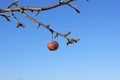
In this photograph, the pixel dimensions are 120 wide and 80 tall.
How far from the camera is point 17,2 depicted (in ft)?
27.3

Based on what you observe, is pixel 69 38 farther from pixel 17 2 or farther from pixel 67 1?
pixel 17 2

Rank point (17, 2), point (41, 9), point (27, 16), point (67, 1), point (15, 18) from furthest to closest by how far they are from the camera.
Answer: point (17, 2) < point (15, 18) < point (27, 16) < point (41, 9) < point (67, 1)

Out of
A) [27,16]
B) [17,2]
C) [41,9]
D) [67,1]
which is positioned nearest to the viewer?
[67,1]

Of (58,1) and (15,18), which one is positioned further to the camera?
(15,18)

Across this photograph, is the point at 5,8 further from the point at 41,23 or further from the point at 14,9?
the point at 41,23

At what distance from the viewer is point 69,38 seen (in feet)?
23.1

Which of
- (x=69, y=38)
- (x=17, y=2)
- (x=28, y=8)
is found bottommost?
(x=69, y=38)

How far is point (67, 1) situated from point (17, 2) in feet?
8.50

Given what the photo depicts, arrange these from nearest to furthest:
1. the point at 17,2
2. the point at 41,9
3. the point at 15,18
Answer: the point at 41,9 < the point at 15,18 < the point at 17,2

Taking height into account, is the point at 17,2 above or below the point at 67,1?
above

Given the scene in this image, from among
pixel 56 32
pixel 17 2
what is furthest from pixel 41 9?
pixel 17 2

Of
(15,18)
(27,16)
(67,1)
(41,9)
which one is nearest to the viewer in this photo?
(67,1)

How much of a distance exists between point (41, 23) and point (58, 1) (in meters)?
1.08

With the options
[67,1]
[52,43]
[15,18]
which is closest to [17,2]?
[15,18]
